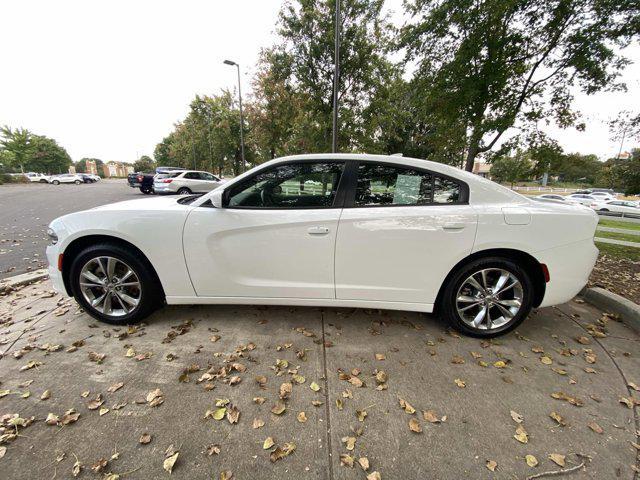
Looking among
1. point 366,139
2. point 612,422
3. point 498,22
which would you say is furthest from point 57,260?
point 366,139

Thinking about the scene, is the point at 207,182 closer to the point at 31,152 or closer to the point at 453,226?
the point at 453,226

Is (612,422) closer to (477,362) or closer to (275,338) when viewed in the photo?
(477,362)

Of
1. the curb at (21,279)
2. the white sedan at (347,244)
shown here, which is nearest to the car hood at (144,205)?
the white sedan at (347,244)

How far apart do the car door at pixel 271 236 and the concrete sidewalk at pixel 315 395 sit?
49 cm

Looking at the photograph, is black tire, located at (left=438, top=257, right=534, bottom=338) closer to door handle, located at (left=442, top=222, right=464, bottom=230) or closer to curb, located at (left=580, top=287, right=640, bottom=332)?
door handle, located at (left=442, top=222, right=464, bottom=230)

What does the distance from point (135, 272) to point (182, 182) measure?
14725 mm

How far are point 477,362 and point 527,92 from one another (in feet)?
19.3

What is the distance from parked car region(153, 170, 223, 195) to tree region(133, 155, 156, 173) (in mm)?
79419

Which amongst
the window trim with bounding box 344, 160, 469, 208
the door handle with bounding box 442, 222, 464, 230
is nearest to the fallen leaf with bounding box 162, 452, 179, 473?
the window trim with bounding box 344, 160, 469, 208

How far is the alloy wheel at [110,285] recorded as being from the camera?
278 cm

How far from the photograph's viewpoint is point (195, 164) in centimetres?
3938

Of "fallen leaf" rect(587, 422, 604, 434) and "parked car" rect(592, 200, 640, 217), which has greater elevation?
"fallen leaf" rect(587, 422, 604, 434)

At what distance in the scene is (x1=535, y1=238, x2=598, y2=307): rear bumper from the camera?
258 centimetres

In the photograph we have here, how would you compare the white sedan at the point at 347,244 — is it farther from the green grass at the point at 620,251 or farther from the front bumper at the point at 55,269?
the green grass at the point at 620,251
